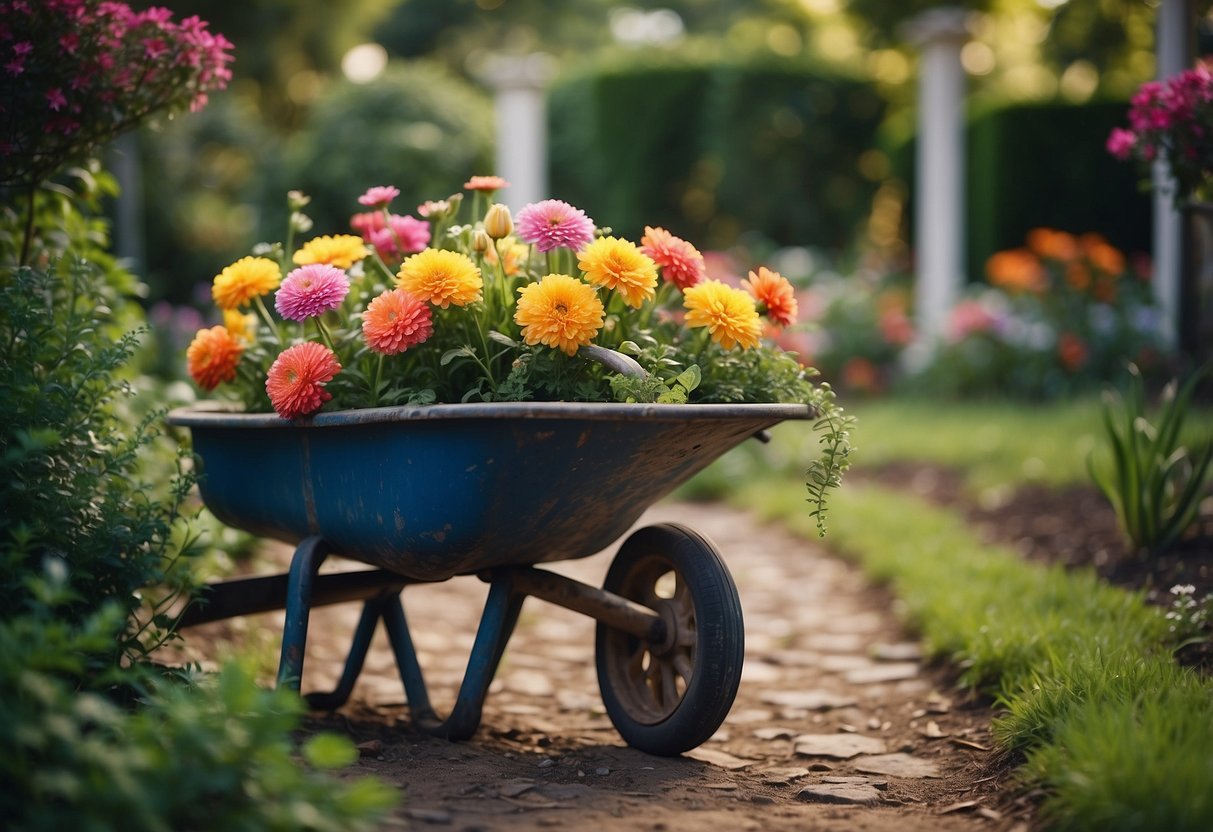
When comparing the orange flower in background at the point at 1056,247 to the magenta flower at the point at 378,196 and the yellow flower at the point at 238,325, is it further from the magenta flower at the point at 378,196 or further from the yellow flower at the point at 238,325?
the yellow flower at the point at 238,325

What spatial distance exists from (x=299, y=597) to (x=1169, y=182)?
3.95m

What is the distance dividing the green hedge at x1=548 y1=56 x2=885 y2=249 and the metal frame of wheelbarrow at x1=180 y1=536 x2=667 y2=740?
780cm

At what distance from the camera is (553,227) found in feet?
6.70

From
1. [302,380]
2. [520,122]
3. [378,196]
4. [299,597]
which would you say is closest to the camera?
[302,380]

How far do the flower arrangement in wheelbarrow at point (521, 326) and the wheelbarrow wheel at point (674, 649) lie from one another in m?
0.28

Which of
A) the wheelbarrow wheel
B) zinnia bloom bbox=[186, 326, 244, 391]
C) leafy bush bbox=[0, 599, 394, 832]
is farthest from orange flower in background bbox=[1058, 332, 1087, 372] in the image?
leafy bush bbox=[0, 599, 394, 832]

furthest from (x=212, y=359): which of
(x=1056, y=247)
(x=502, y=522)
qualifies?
(x=1056, y=247)

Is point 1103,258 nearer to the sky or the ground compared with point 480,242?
nearer to the sky

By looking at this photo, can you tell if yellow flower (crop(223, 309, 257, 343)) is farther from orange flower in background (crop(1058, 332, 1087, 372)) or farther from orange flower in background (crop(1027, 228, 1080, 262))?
orange flower in background (crop(1027, 228, 1080, 262))

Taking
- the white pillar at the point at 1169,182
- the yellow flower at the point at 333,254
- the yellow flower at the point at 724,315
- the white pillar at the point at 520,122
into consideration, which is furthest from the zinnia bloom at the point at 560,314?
the white pillar at the point at 520,122

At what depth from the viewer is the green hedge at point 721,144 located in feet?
32.6

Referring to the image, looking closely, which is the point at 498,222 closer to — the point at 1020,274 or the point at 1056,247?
the point at 1020,274

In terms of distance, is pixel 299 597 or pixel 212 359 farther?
pixel 212 359

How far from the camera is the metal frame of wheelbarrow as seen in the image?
214 cm
